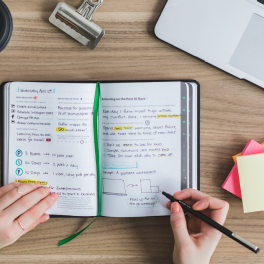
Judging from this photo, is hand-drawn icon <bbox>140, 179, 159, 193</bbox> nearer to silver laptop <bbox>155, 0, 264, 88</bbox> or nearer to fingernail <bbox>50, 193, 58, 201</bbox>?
fingernail <bbox>50, 193, 58, 201</bbox>

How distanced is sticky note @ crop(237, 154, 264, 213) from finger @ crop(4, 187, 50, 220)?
54 centimetres

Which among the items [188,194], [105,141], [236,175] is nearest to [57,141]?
[105,141]

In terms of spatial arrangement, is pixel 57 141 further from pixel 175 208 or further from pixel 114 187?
pixel 175 208

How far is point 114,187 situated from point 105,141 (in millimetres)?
130

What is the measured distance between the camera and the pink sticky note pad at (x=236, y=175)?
643 mm

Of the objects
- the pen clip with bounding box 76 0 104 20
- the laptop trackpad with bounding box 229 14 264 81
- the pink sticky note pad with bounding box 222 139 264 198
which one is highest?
the pen clip with bounding box 76 0 104 20

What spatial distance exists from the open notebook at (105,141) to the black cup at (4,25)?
12 cm

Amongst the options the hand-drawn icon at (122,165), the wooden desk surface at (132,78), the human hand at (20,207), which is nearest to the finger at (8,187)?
the human hand at (20,207)

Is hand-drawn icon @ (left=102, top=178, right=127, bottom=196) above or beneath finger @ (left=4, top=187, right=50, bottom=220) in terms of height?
above

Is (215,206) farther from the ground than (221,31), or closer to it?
closer to it

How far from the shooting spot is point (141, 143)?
64 cm

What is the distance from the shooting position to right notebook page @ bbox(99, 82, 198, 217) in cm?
64

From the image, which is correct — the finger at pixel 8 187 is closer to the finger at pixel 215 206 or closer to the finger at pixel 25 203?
the finger at pixel 25 203

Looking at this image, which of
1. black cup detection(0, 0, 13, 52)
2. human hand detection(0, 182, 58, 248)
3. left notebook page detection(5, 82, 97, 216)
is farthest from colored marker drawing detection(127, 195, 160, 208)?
black cup detection(0, 0, 13, 52)
